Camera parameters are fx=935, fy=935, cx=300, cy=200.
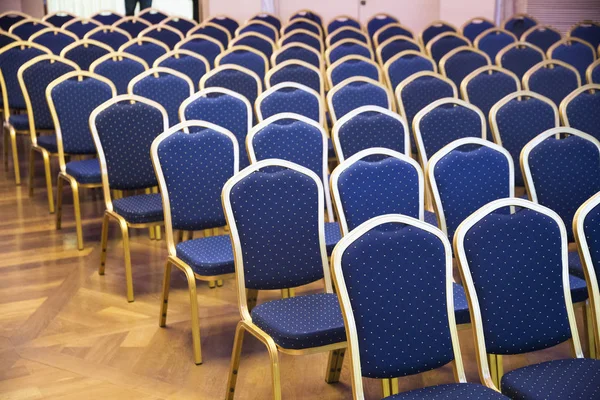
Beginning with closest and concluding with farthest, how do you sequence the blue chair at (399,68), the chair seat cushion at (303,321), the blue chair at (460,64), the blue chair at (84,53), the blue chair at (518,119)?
1. the chair seat cushion at (303,321)
2. the blue chair at (518,119)
3. the blue chair at (399,68)
4. the blue chair at (460,64)
5. the blue chair at (84,53)

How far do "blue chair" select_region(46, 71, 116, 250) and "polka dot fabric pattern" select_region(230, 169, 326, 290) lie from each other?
2.29 metres

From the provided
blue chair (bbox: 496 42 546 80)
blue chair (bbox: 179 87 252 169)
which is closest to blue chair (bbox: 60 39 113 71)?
blue chair (bbox: 179 87 252 169)

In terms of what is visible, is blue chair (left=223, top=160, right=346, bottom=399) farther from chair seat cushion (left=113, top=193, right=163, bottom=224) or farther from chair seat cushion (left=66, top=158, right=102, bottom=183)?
chair seat cushion (left=66, top=158, right=102, bottom=183)

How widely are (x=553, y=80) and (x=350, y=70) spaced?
155 centimetres

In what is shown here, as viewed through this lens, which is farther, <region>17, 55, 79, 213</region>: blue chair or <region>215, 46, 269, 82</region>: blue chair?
<region>215, 46, 269, 82</region>: blue chair

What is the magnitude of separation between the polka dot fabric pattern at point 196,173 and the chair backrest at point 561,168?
1537mm

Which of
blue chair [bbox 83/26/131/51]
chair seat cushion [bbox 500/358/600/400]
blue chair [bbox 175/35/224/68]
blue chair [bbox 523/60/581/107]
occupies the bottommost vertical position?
chair seat cushion [bbox 500/358/600/400]

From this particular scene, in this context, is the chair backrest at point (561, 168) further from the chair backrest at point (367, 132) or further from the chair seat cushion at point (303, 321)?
the chair seat cushion at point (303, 321)

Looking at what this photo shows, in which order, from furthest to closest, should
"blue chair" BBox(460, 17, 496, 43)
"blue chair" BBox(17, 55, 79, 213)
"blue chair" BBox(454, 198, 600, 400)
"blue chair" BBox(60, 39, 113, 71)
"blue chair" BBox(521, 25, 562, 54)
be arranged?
"blue chair" BBox(460, 17, 496, 43)
"blue chair" BBox(521, 25, 562, 54)
"blue chair" BBox(60, 39, 113, 71)
"blue chair" BBox(17, 55, 79, 213)
"blue chair" BBox(454, 198, 600, 400)

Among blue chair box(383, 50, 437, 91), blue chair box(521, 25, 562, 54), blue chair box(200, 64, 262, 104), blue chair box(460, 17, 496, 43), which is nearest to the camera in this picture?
blue chair box(200, 64, 262, 104)

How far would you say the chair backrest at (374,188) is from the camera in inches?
166

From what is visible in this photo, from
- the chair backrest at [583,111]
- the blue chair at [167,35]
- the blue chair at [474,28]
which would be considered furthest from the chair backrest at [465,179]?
the blue chair at [474,28]

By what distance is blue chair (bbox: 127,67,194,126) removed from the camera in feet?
21.5

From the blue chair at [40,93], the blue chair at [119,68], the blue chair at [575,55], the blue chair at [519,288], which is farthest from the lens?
the blue chair at [575,55]
